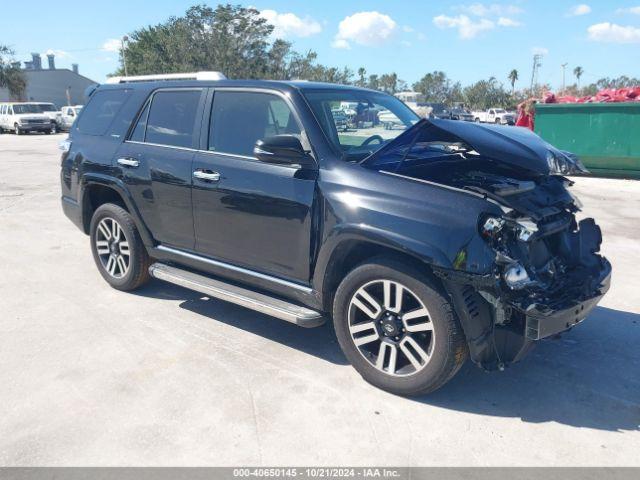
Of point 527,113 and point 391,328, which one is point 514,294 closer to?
point 391,328

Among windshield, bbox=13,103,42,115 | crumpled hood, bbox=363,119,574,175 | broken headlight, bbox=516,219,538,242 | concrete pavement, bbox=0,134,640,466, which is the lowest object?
concrete pavement, bbox=0,134,640,466

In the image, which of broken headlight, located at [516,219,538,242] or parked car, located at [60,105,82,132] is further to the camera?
parked car, located at [60,105,82,132]

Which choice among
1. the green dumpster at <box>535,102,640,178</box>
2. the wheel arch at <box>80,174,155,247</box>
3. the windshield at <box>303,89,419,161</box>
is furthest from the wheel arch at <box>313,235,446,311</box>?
the green dumpster at <box>535,102,640,178</box>

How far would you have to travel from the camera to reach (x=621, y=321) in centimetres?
460

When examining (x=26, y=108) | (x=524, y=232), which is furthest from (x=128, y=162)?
(x=26, y=108)

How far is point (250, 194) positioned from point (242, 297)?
761 mm

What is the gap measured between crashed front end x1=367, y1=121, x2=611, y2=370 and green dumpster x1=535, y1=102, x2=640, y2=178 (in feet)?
32.0

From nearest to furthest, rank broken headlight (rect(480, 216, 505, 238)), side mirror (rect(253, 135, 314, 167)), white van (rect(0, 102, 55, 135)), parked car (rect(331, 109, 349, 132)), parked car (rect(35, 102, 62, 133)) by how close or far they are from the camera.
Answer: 1. broken headlight (rect(480, 216, 505, 238))
2. side mirror (rect(253, 135, 314, 167))
3. parked car (rect(331, 109, 349, 132))
4. white van (rect(0, 102, 55, 135))
5. parked car (rect(35, 102, 62, 133))

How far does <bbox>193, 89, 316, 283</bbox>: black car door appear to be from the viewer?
3.76 m

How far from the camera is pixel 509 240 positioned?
3.14m

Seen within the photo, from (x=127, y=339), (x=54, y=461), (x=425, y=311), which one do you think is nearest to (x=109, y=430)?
(x=54, y=461)

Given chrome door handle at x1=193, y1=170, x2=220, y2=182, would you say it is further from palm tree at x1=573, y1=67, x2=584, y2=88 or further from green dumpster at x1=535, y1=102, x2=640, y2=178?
palm tree at x1=573, y1=67, x2=584, y2=88

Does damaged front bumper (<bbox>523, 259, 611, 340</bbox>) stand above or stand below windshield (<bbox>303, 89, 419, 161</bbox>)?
below

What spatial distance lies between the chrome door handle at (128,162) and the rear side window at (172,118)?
8.6 inches
